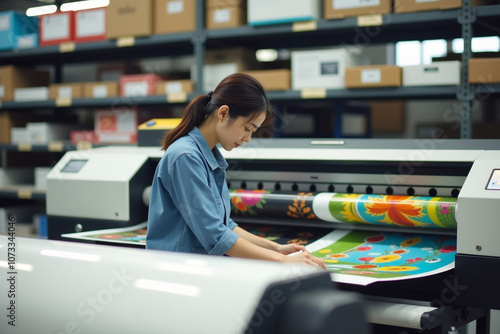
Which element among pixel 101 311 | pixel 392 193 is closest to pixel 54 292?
pixel 101 311

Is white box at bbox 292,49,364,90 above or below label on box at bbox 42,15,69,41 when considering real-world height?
below

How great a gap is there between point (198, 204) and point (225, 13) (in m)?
2.16

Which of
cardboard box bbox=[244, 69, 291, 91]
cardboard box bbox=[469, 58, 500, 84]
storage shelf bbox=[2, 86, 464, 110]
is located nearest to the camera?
cardboard box bbox=[469, 58, 500, 84]

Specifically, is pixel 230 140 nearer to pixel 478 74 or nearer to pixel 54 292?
pixel 54 292

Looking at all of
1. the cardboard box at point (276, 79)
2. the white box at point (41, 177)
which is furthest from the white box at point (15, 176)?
the cardboard box at point (276, 79)

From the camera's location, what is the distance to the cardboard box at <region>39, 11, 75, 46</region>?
393 cm

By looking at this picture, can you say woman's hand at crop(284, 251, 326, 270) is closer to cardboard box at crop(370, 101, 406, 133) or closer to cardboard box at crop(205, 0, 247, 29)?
cardboard box at crop(205, 0, 247, 29)

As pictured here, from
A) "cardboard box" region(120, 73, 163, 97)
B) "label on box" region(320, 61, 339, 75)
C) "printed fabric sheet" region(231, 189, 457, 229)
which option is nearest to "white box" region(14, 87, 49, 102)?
"cardboard box" region(120, 73, 163, 97)

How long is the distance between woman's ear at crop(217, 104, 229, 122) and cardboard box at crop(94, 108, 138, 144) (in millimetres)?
2449

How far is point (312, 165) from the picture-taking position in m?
1.82

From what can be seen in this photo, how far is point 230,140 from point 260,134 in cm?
198

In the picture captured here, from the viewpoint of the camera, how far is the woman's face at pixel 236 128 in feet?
4.78

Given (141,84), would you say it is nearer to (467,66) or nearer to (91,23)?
(91,23)

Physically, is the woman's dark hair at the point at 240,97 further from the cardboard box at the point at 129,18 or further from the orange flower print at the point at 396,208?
the cardboard box at the point at 129,18
